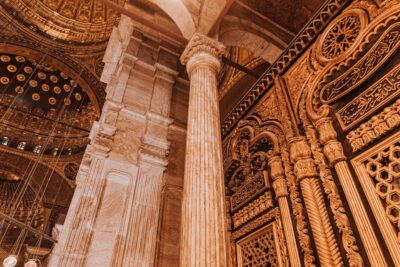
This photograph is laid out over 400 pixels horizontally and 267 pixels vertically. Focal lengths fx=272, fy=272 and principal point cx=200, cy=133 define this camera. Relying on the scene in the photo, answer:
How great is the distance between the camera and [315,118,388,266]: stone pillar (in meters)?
1.90

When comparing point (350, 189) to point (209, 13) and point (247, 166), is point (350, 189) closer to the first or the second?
point (247, 166)

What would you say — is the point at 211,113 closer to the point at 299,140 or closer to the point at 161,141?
the point at 299,140

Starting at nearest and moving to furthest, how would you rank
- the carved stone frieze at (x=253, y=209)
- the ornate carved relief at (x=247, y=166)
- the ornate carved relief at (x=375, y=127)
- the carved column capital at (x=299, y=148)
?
the ornate carved relief at (x=375, y=127) → the carved column capital at (x=299, y=148) → the carved stone frieze at (x=253, y=209) → the ornate carved relief at (x=247, y=166)

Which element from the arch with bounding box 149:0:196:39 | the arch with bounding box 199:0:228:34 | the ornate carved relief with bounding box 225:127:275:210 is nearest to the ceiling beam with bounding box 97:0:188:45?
the arch with bounding box 149:0:196:39

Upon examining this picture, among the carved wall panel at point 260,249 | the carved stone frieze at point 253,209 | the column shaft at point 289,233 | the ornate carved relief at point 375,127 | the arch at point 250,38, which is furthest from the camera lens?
the arch at point 250,38

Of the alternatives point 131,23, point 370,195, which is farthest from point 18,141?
point 370,195

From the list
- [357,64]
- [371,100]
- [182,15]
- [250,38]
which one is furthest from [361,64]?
[250,38]

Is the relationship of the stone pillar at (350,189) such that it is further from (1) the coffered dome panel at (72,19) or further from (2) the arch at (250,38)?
(1) the coffered dome panel at (72,19)

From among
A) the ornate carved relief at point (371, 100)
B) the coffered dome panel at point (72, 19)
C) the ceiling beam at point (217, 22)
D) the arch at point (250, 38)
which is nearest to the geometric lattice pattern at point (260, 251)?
the ornate carved relief at point (371, 100)

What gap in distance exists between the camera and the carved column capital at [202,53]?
3.62 meters

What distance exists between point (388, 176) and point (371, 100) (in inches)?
27.9

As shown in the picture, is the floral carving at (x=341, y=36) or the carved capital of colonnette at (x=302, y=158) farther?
the floral carving at (x=341, y=36)

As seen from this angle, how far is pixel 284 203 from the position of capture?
9.44 feet

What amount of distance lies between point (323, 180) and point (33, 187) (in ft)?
38.6
